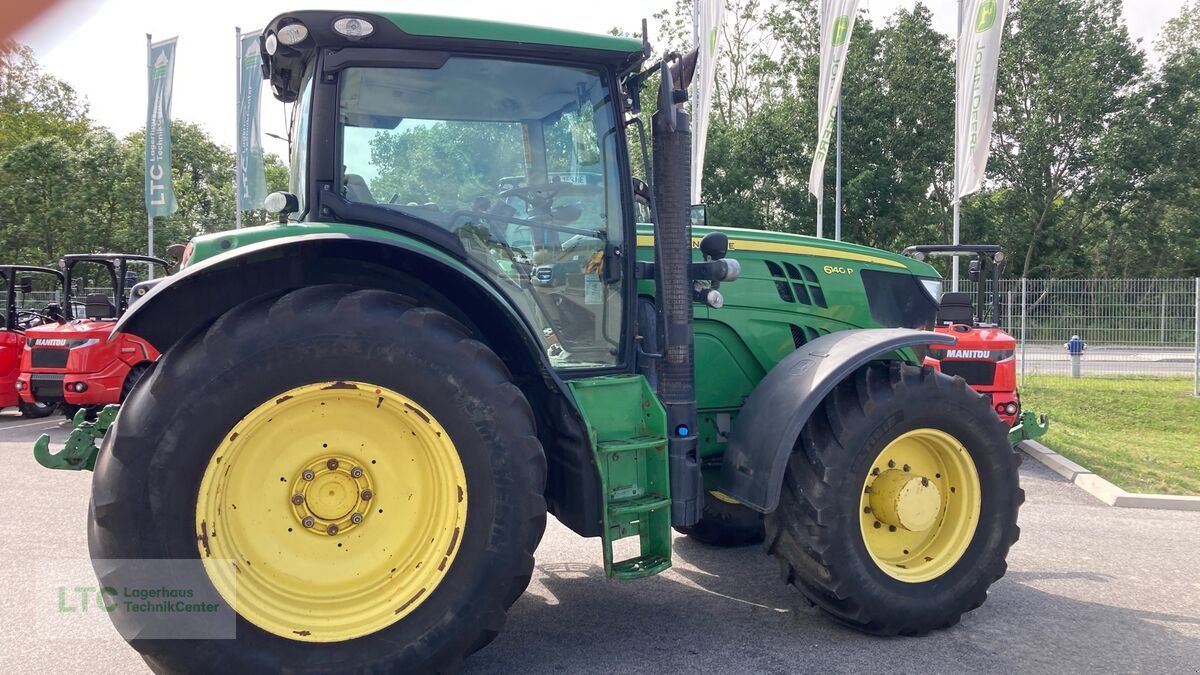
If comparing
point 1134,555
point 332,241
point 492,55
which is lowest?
point 1134,555

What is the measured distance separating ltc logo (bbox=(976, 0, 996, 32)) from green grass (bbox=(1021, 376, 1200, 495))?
6.14 meters

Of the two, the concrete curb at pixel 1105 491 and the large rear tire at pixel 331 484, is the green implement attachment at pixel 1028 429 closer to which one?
the concrete curb at pixel 1105 491

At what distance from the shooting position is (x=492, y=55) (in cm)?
336

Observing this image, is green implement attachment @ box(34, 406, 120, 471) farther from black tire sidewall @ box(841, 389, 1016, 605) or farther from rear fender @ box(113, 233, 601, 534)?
black tire sidewall @ box(841, 389, 1016, 605)

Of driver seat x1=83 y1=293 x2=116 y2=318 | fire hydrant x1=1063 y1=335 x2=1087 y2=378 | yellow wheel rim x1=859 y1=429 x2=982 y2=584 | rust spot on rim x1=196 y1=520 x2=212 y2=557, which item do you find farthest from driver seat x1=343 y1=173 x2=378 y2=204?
fire hydrant x1=1063 y1=335 x2=1087 y2=378

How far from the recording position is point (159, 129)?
61.9ft

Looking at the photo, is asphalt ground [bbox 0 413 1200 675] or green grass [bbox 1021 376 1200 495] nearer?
asphalt ground [bbox 0 413 1200 675]

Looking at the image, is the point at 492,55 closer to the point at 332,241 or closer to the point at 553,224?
the point at 553,224

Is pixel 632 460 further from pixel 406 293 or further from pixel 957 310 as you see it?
pixel 957 310

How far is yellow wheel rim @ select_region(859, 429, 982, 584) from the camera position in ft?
12.3

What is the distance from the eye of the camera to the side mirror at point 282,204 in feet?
10.9

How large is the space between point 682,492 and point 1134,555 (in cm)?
329

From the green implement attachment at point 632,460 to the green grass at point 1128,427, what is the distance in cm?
538

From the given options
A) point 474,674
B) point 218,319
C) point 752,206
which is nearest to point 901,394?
point 474,674
